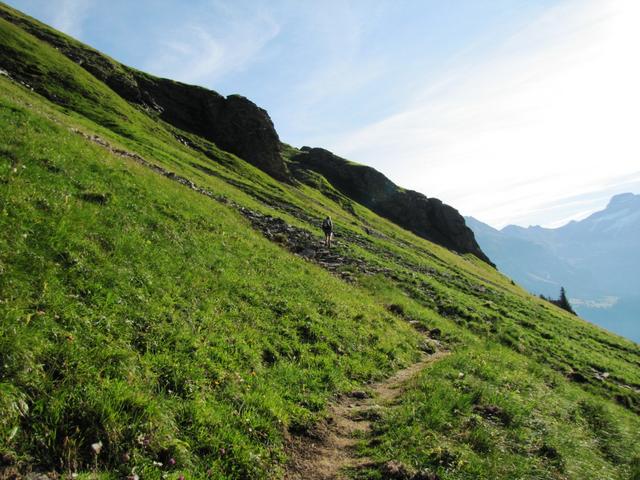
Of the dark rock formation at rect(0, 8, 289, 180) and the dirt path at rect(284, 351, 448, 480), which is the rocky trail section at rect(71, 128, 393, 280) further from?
the dark rock formation at rect(0, 8, 289, 180)

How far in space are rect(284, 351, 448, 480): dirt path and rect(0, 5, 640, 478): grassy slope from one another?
454 millimetres

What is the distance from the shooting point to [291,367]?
12.6 meters

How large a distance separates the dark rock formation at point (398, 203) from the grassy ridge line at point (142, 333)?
124 m

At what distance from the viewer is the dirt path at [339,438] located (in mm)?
8758

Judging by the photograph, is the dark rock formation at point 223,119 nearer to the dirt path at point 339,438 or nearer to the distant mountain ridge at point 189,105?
the distant mountain ridge at point 189,105

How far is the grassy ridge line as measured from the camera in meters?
6.89

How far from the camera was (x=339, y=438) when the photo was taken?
10.2m

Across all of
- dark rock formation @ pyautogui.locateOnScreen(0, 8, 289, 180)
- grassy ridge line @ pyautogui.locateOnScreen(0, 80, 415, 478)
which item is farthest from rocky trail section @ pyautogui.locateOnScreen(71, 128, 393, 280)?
dark rock formation @ pyautogui.locateOnScreen(0, 8, 289, 180)

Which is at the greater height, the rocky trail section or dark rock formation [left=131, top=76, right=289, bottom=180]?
dark rock formation [left=131, top=76, right=289, bottom=180]

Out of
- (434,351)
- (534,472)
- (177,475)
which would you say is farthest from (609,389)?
(177,475)

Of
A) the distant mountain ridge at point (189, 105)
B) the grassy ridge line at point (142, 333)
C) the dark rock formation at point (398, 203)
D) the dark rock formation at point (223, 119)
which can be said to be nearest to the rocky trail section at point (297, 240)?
the grassy ridge line at point (142, 333)

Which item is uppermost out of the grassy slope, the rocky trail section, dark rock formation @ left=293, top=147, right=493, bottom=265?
dark rock formation @ left=293, top=147, right=493, bottom=265

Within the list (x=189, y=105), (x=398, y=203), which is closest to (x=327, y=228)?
(x=189, y=105)

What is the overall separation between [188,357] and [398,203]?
13777cm
